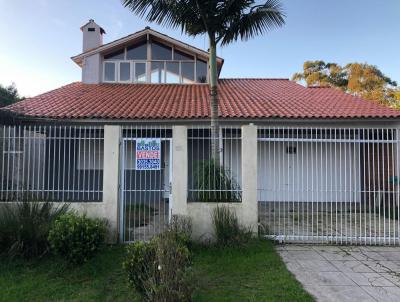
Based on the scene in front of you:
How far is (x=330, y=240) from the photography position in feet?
22.5

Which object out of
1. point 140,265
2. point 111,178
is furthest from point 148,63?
point 140,265

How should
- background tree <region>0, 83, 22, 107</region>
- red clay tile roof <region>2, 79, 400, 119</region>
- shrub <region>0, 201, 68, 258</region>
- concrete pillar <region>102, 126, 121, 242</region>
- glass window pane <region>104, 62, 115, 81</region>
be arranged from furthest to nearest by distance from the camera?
background tree <region>0, 83, 22, 107</region> < glass window pane <region>104, 62, 115, 81</region> < red clay tile roof <region>2, 79, 400, 119</region> < concrete pillar <region>102, 126, 121, 242</region> < shrub <region>0, 201, 68, 258</region>

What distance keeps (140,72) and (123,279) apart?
38.1ft

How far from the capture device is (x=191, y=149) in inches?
404

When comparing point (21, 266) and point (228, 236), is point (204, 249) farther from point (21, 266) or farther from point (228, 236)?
point (21, 266)

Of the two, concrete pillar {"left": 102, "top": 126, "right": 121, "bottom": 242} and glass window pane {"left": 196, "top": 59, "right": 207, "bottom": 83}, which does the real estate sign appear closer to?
concrete pillar {"left": 102, "top": 126, "right": 121, "bottom": 242}

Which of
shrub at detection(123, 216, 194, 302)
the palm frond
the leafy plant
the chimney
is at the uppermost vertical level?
the chimney

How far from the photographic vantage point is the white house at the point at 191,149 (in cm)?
676

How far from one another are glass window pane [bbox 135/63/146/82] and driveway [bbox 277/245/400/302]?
10.9 metres

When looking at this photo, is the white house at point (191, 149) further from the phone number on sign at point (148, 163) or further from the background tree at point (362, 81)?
the background tree at point (362, 81)

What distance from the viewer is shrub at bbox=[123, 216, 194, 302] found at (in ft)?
12.2

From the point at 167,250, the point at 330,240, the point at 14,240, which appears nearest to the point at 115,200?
the point at 14,240

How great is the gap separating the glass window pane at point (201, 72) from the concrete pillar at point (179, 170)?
8.82m

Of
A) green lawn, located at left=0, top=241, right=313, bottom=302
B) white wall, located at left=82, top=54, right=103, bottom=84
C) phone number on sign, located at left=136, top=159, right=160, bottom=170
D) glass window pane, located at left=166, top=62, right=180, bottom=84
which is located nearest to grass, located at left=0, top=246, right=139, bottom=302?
green lawn, located at left=0, top=241, right=313, bottom=302
